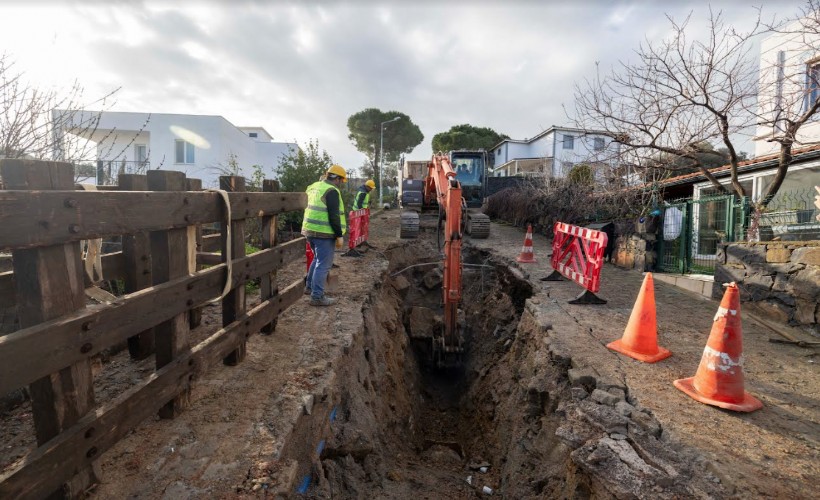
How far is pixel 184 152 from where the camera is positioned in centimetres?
2425

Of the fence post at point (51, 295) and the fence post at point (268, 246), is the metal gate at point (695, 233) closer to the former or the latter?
the fence post at point (268, 246)

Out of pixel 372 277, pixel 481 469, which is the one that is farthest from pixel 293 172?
pixel 481 469

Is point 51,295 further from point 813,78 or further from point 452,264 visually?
point 813,78

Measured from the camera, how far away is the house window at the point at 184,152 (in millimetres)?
24125

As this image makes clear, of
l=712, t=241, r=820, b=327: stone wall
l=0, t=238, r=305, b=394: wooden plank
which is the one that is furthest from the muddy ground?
l=0, t=238, r=305, b=394: wooden plank

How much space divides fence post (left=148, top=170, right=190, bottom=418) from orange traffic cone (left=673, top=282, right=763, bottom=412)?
12.7ft

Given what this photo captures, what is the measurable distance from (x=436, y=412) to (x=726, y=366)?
4211 mm

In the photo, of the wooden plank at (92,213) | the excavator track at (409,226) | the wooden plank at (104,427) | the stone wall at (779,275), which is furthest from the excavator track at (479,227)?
the wooden plank at (92,213)

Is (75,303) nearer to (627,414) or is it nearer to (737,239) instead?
(627,414)

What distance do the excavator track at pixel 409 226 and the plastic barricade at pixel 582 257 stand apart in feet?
18.2

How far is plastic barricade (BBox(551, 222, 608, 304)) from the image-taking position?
6121mm

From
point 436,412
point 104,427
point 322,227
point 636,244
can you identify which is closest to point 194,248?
point 104,427

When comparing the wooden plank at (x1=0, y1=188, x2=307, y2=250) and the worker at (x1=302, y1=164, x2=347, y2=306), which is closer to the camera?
the wooden plank at (x1=0, y1=188, x2=307, y2=250)

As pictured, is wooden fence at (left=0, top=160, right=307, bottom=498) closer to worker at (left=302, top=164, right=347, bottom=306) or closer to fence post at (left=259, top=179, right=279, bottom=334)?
fence post at (left=259, top=179, right=279, bottom=334)
